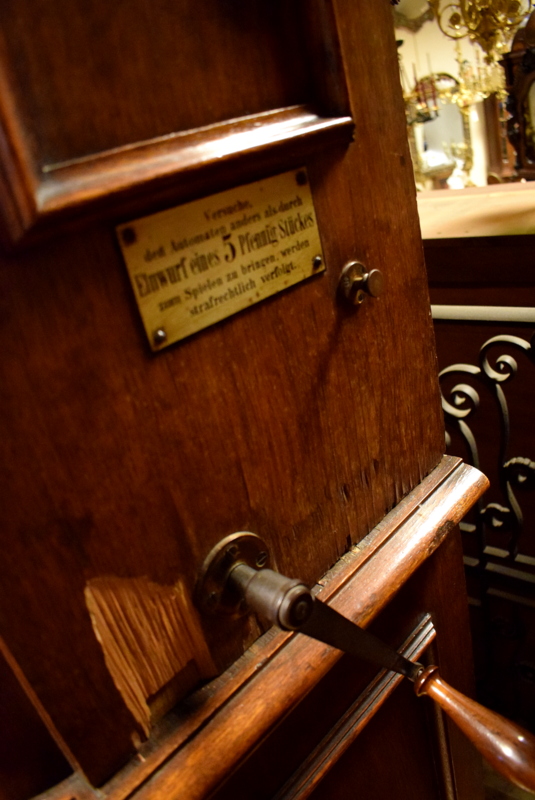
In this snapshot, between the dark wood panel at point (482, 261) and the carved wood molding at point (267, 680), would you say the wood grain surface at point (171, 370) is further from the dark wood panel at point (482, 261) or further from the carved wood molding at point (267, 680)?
the dark wood panel at point (482, 261)

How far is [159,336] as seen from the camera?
1.10ft

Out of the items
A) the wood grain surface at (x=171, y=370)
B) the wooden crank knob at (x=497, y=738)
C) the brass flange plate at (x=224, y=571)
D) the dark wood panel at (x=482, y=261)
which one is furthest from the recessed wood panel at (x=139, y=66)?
the dark wood panel at (x=482, y=261)

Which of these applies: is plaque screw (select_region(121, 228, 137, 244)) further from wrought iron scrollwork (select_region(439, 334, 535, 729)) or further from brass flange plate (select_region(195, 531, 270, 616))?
wrought iron scrollwork (select_region(439, 334, 535, 729))

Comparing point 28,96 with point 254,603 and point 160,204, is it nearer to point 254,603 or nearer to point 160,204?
point 160,204

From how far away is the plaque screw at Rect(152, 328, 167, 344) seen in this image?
1.10 feet

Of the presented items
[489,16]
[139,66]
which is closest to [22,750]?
[139,66]

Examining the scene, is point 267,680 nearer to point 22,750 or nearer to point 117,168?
point 22,750

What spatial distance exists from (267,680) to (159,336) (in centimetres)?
25

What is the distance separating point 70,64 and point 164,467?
211 mm

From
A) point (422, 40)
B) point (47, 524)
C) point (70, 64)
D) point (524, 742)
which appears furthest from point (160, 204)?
point (422, 40)

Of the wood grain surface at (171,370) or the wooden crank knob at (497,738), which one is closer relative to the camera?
the wood grain surface at (171,370)

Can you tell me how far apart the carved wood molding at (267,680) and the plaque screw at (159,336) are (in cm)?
24

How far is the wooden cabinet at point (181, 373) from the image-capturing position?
29 centimetres

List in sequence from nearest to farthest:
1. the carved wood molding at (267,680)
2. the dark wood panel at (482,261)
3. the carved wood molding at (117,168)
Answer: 1. the carved wood molding at (117,168)
2. the carved wood molding at (267,680)
3. the dark wood panel at (482,261)
